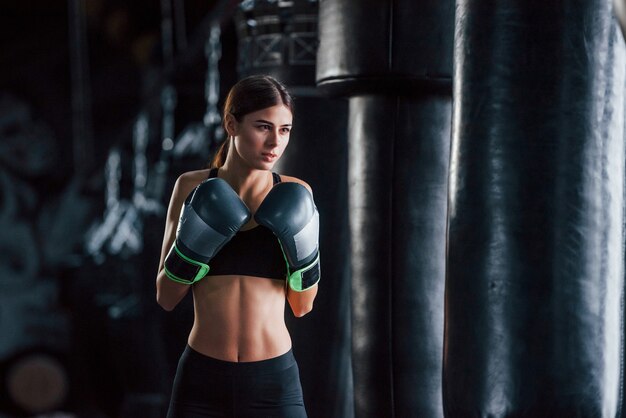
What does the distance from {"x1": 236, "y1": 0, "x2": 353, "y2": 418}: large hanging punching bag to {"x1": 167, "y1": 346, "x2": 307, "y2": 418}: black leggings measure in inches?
58.7

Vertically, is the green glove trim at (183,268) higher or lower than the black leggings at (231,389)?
higher

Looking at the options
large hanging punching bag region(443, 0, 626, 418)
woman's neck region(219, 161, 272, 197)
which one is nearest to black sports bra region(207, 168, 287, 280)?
woman's neck region(219, 161, 272, 197)

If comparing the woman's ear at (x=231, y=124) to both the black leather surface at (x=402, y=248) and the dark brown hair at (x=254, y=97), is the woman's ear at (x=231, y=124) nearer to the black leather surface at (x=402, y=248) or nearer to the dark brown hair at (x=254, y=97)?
the dark brown hair at (x=254, y=97)

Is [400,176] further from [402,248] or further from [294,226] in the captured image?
[294,226]

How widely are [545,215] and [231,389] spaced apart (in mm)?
814

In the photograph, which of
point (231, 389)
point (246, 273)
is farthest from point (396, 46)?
point (231, 389)

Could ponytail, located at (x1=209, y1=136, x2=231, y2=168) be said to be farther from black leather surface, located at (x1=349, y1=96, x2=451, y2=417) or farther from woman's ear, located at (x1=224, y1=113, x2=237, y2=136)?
black leather surface, located at (x1=349, y1=96, x2=451, y2=417)

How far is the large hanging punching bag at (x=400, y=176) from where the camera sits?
344cm

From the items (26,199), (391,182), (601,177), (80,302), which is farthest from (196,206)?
(26,199)

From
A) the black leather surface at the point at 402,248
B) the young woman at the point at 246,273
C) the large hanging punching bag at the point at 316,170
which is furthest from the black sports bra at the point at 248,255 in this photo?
the large hanging punching bag at the point at 316,170

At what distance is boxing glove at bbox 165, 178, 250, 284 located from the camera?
2.30m

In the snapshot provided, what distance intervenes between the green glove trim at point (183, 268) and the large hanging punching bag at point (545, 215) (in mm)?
642

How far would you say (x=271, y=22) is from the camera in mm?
3941

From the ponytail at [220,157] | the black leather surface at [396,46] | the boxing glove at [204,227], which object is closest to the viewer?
the boxing glove at [204,227]
